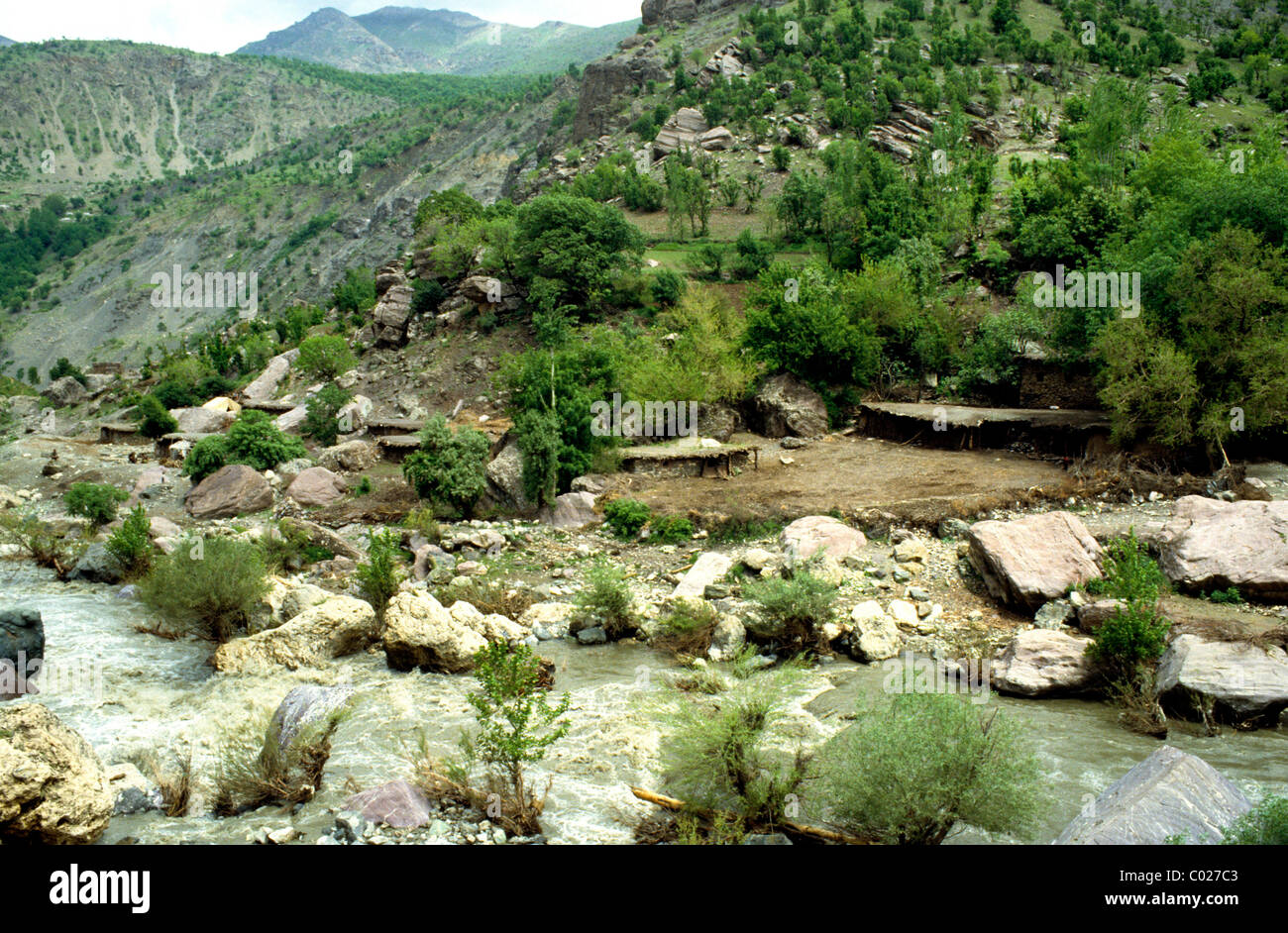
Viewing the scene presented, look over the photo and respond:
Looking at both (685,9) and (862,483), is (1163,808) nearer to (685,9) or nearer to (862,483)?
(862,483)

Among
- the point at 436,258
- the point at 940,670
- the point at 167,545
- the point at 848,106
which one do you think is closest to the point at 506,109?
the point at 848,106

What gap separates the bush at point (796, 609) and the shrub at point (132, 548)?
49.5ft

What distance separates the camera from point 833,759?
8016 mm

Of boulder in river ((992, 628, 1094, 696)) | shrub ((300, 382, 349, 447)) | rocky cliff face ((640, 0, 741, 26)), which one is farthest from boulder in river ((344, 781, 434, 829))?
rocky cliff face ((640, 0, 741, 26))

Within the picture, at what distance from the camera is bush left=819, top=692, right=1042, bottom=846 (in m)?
7.02

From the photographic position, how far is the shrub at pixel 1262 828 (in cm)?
581

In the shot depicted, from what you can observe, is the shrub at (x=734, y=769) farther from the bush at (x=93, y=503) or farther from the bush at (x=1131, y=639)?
the bush at (x=93, y=503)

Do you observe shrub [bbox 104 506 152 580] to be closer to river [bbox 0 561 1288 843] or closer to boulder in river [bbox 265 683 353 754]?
river [bbox 0 561 1288 843]

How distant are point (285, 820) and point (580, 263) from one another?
112 feet

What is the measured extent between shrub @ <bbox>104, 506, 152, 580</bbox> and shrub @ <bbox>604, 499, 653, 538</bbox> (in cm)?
1152

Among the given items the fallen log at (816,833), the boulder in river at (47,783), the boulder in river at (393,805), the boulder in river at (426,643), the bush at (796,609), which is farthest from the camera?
the bush at (796,609)

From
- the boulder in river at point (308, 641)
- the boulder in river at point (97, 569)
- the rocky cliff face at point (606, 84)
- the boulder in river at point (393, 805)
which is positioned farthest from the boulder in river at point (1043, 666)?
the rocky cliff face at point (606, 84)

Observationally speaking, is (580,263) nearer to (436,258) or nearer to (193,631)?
(436,258)

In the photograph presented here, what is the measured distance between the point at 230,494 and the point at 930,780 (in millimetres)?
24272
